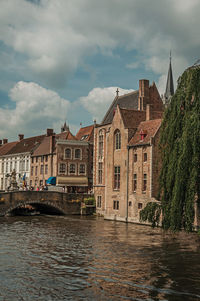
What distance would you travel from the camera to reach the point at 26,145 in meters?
72.3

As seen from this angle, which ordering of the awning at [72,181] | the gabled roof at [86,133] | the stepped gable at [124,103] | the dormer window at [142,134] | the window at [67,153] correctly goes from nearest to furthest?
the dormer window at [142,134], the stepped gable at [124,103], the awning at [72,181], the window at [67,153], the gabled roof at [86,133]

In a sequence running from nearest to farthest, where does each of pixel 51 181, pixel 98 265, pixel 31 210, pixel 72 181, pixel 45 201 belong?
pixel 98 265 → pixel 45 201 → pixel 31 210 → pixel 51 181 → pixel 72 181

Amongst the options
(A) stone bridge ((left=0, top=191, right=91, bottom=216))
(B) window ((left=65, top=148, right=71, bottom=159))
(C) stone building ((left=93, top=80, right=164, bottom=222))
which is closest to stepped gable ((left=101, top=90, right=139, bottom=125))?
(C) stone building ((left=93, top=80, right=164, bottom=222))

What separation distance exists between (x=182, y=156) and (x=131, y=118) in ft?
73.9

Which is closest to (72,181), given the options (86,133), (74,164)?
(74,164)

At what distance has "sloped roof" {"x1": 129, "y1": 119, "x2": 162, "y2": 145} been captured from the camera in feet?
128

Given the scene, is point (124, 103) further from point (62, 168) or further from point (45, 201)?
point (45, 201)

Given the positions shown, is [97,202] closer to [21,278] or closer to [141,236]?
[141,236]

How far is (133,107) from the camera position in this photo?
51469mm

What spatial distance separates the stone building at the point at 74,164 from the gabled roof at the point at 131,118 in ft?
53.1

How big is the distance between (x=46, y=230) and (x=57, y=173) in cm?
2414

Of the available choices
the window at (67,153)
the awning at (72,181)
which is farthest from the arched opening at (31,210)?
the window at (67,153)

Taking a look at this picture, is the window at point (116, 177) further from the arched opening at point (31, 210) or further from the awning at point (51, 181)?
the awning at point (51, 181)

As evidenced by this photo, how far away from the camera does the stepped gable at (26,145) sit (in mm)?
69500
